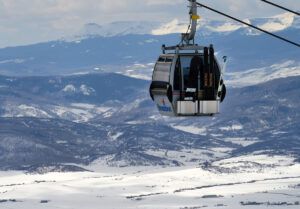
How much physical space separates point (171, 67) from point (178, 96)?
1.70m

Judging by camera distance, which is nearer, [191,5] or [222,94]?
[191,5]

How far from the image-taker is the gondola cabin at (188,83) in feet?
142

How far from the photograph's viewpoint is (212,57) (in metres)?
43.7

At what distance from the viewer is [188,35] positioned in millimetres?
42812

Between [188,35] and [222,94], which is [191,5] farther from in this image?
[222,94]

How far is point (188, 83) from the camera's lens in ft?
147

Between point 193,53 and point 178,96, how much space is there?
8.22ft

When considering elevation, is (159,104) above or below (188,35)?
below

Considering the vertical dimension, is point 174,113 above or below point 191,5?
below

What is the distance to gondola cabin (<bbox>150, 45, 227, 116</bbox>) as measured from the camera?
43188 millimetres

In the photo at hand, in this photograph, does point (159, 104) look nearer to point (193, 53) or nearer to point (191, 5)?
point (193, 53)

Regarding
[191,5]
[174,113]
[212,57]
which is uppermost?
[191,5]

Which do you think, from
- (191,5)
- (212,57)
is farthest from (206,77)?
(191,5)

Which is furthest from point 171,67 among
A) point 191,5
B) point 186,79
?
point 191,5
